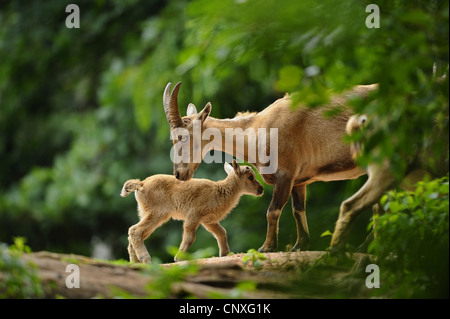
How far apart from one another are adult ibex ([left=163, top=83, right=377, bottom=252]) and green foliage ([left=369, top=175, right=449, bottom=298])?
57.9 inches

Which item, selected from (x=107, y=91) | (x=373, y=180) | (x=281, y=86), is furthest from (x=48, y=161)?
(x=281, y=86)

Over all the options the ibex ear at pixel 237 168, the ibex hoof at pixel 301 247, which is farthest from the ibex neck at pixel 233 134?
the ibex hoof at pixel 301 247

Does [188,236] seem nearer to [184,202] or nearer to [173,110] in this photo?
[184,202]

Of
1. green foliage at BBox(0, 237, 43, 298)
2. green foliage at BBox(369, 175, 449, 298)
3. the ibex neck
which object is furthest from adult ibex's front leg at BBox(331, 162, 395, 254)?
green foliage at BBox(0, 237, 43, 298)

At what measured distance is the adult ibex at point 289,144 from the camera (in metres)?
6.62

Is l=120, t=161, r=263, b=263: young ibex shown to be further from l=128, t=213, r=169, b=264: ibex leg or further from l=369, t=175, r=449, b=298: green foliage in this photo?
l=369, t=175, r=449, b=298: green foliage

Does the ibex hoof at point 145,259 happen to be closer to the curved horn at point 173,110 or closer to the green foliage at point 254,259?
A: the green foliage at point 254,259

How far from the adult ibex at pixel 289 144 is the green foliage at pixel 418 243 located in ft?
4.83

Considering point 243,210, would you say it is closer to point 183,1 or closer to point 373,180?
point 183,1

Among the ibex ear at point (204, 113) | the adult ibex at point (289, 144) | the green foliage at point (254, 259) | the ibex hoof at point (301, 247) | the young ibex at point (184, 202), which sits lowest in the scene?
the ibex hoof at point (301, 247)

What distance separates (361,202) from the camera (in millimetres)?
5637

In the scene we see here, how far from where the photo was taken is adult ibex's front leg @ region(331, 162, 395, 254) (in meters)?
5.63

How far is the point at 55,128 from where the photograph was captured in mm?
15781

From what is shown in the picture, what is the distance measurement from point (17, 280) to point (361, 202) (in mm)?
2899
